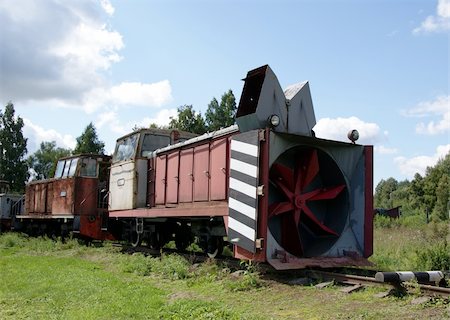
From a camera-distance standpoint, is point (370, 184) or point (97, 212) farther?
point (97, 212)

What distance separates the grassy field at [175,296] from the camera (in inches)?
205

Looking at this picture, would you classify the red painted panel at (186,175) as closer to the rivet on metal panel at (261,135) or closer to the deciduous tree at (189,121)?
the rivet on metal panel at (261,135)

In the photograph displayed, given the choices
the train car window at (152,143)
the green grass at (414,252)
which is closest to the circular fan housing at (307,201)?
the green grass at (414,252)

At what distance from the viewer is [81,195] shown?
1572cm

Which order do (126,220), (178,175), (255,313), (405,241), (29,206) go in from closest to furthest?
(255,313), (178,175), (405,241), (126,220), (29,206)

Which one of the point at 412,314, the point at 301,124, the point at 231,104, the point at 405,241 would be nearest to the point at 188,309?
the point at 412,314

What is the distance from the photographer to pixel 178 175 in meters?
10.5

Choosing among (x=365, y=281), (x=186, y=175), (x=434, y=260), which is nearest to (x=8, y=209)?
(x=186, y=175)

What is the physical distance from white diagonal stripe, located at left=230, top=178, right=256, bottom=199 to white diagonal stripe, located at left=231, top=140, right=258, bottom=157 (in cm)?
49

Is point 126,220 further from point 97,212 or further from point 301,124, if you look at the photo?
point 301,124

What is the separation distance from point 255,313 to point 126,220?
871 cm

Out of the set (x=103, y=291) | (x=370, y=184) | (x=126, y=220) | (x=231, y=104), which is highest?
(x=231, y=104)

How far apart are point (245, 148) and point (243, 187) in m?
0.62

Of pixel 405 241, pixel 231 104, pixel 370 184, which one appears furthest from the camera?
pixel 231 104
